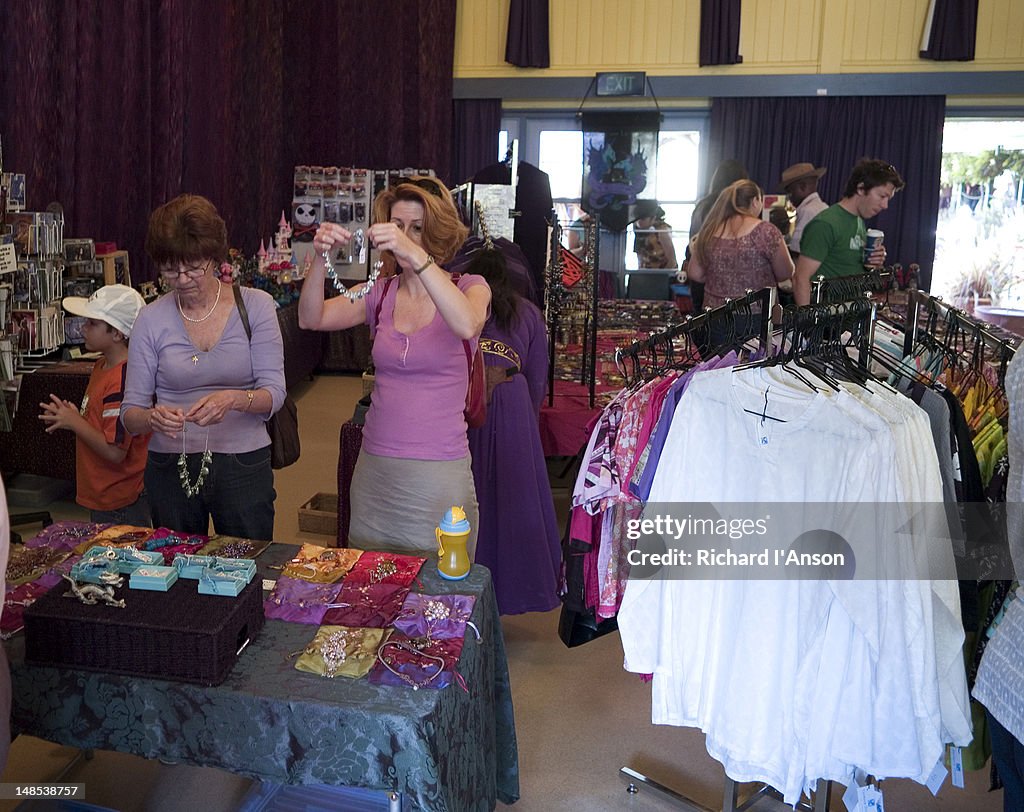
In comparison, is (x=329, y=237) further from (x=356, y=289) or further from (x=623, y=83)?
(x=623, y=83)

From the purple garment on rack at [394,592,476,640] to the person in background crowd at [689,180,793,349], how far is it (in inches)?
105

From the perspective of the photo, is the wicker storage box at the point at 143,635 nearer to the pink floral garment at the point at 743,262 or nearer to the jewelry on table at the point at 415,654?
the jewelry on table at the point at 415,654

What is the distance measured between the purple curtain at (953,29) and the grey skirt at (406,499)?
790 cm

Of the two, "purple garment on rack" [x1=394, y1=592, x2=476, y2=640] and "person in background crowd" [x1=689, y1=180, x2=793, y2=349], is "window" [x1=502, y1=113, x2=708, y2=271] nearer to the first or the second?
"person in background crowd" [x1=689, y1=180, x2=793, y2=349]

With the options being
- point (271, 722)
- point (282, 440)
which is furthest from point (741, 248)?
point (271, 722)

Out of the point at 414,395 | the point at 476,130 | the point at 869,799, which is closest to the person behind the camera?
the point at 869,799

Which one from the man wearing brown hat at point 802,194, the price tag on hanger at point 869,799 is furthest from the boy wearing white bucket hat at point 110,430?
the man wearing brown hat at point 802,194

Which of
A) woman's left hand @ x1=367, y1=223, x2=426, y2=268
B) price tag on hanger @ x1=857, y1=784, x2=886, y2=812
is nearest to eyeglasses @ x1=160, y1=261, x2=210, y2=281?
woman's left hand @ x1=367, y1=223, x2=426, y2=268

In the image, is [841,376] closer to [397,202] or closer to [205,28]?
[397,202]

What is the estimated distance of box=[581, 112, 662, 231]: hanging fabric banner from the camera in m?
9.23

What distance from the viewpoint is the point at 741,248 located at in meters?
4.30

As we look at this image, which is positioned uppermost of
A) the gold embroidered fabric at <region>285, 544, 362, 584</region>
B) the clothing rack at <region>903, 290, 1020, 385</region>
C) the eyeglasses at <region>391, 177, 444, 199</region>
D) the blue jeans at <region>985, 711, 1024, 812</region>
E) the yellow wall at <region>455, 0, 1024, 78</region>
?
the yellow wall at <region>455, 0, 1024, 78</region>

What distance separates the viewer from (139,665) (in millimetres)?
1682

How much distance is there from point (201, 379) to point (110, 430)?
0.71m
